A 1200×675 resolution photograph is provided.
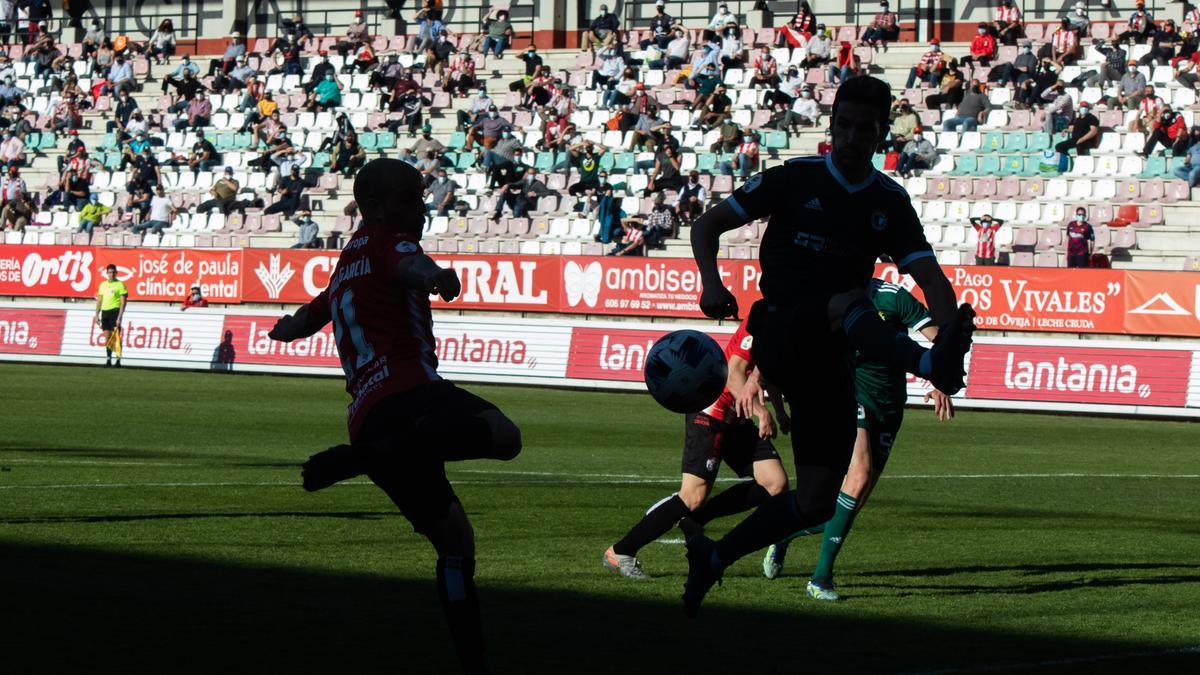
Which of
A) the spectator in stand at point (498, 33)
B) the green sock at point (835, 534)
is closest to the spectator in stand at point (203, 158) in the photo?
the spectator in stand at point (498, 33)

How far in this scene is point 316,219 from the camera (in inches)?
1719

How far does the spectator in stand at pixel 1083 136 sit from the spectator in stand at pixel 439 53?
1850 centimetres

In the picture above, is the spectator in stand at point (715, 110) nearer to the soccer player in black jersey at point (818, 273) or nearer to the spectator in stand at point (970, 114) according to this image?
the spectator in stand at point (970, 114)

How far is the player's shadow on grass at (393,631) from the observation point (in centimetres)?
728

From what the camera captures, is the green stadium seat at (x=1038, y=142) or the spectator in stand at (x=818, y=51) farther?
the spectator in stand at (x=818, y=51)

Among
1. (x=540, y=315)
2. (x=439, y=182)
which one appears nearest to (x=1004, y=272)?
(x=540, y=315)

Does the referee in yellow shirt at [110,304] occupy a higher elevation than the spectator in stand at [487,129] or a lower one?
lower

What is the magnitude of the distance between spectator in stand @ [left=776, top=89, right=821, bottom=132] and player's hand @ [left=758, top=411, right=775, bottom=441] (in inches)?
1224

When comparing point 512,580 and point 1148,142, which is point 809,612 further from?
point 1148,142

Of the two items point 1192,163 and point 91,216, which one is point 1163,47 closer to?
point 1192,163

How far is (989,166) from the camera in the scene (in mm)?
37844

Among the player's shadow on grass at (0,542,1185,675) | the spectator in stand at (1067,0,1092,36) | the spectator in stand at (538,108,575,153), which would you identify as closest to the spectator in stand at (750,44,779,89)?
the spectator in stand at (538,108,575,153)

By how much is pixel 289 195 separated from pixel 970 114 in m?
16.3

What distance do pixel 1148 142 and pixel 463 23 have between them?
79.0 ft
